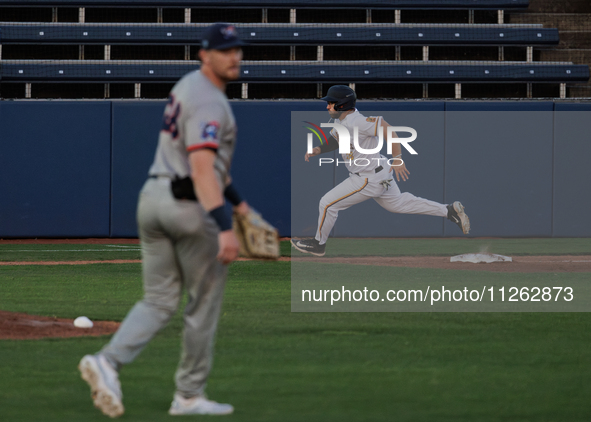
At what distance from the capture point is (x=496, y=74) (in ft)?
73.8

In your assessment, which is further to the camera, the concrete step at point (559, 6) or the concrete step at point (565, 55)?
the concrete step at point (559, 6)

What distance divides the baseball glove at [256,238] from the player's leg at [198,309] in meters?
0.14

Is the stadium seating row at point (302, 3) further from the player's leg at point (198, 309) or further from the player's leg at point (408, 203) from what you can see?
the player's leg at point (198, 309)

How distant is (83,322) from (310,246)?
645cm

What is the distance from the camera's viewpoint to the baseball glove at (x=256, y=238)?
401cm

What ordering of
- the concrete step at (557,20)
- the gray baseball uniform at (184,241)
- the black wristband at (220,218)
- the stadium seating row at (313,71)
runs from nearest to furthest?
the black wristband at (220,218) → the gray baseball uniform at (184,241) → the stadium seating row at (313,71) → the concrete step at (557,20)

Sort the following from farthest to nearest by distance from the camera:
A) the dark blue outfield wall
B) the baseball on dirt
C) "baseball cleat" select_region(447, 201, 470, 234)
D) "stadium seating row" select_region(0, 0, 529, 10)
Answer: "stadium seating row" select_region(0, 0, 529, 10), the dark blue outfield wall, "baseball cleat" select_region(447, 201, 470, 234), the baseball on dirt

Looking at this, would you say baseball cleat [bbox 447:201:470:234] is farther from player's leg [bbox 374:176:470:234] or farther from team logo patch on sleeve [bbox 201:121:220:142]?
team logo patch on sleeve [bbox 201:121:220:142]

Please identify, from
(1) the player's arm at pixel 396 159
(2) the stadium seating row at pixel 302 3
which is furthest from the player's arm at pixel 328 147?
(2) the stadium seating row at pixel 302 3

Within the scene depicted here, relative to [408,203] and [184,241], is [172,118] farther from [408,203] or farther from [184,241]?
[408,203]

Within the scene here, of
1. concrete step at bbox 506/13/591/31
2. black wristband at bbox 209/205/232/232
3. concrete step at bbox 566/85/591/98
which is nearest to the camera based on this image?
black wristband at bbox 209/205/232/232

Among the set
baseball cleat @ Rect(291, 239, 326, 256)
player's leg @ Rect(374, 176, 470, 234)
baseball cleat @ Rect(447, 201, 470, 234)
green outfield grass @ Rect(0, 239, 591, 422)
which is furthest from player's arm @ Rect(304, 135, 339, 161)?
green outfield grass @ Rect(0, 239, 591, 422)

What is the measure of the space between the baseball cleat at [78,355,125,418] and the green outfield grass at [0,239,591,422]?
0.48ft

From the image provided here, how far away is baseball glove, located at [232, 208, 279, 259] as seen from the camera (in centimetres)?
401
